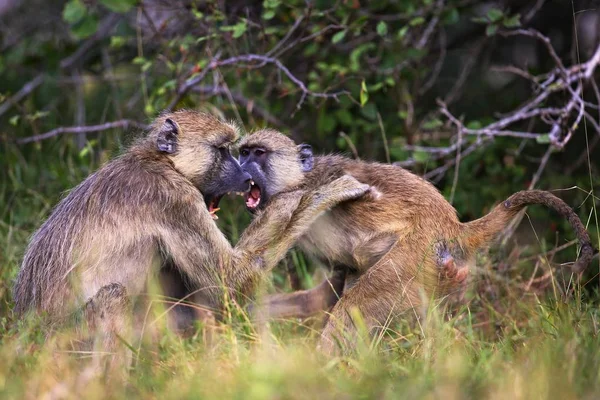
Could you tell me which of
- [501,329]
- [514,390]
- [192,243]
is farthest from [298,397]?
[501,329]

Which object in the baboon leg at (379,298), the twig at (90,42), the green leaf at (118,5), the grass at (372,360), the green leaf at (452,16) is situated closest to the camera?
the grass at (372,360)

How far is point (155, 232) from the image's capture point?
391cm

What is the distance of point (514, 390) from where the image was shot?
253cm

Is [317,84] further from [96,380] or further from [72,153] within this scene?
[96,380]

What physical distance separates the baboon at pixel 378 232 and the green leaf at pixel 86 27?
1.21 meters

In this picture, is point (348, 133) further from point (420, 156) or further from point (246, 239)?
point (246, 239)

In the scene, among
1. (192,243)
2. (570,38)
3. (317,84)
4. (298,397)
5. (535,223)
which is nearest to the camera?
(298,397)

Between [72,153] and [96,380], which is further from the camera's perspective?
[72,153]

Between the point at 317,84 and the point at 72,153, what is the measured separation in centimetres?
177

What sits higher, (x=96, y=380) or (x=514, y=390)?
(x=514, y=390)

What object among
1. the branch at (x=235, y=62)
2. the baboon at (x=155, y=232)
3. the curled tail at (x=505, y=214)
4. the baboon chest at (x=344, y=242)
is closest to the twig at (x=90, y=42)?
the branch at (x=235, y=62)

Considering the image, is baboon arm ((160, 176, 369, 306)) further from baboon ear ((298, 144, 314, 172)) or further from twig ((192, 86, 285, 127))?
twig ((192, 86, 285, 127))

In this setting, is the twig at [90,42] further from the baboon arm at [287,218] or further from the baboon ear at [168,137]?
the baboon arm at [287,218]

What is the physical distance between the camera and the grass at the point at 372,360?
259cm
